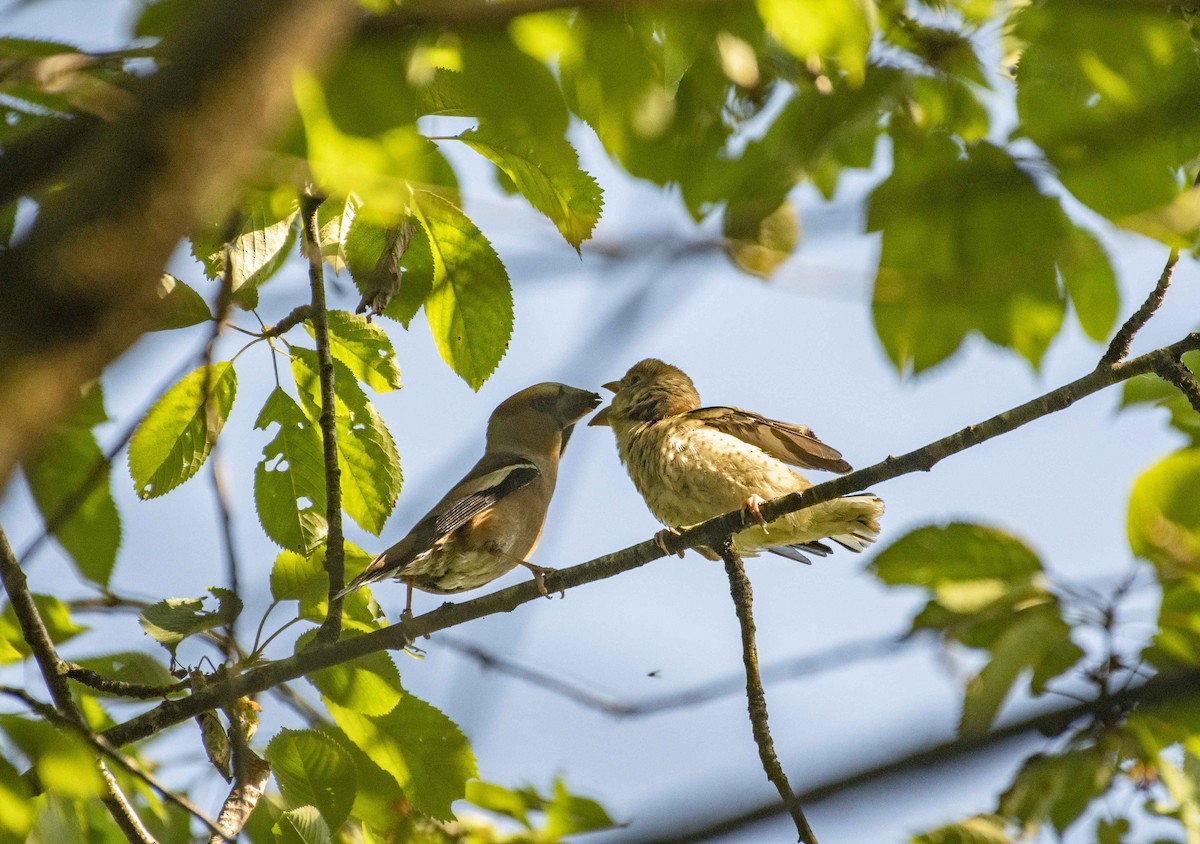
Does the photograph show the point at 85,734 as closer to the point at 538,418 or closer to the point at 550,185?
the point at 550,185

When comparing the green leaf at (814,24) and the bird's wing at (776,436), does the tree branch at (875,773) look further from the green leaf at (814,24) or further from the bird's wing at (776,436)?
the bird's wing at (776,436)

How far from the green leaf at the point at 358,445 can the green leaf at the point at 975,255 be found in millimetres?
→ 1947

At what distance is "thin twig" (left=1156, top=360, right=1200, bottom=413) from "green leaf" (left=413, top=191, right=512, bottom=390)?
2.27m

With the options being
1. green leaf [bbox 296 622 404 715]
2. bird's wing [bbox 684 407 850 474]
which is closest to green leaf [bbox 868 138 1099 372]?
bird's wing [bbox 684 407 850 474]

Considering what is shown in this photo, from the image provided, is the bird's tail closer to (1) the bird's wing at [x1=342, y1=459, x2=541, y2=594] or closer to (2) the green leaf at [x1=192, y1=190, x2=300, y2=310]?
(1) the bird's wing at [x1=342, y1=459, x2=541, y2=594]

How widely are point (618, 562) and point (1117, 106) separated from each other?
7.63 feet

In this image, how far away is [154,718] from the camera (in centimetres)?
394

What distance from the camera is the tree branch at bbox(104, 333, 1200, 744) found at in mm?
3633

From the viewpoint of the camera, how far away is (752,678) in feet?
13.7

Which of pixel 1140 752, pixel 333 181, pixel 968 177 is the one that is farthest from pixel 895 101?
pixel 333 181

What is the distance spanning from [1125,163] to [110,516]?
12.6ft

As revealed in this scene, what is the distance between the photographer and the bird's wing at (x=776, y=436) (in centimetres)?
525

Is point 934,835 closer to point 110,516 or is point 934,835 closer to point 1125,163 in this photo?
point 1125,163

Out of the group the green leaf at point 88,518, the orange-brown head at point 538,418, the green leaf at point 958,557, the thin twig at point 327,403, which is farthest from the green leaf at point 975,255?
the orange-brown head at point 538,418
